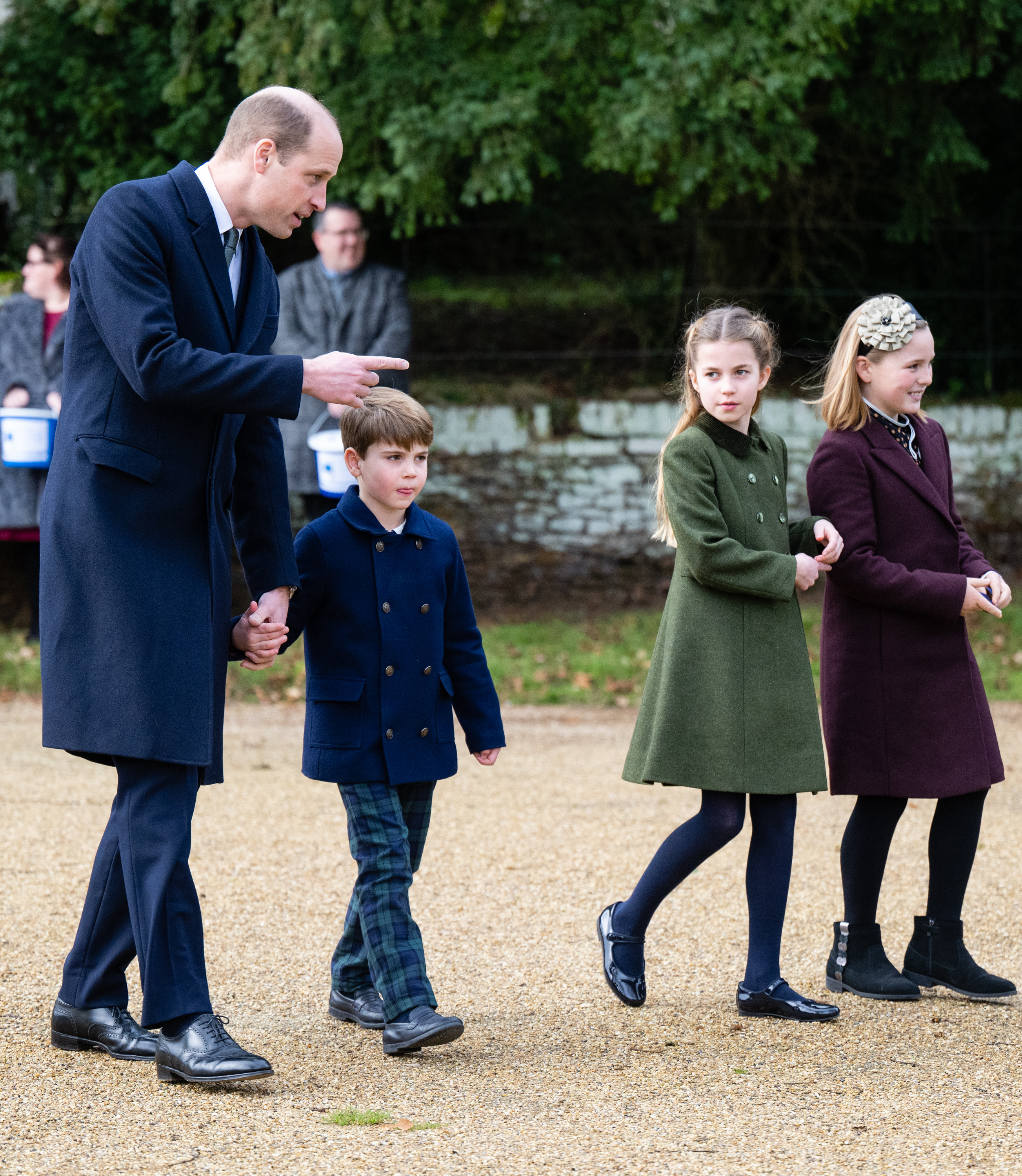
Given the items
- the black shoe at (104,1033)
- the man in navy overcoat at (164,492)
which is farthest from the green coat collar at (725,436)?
the black shoe at (104,1033)

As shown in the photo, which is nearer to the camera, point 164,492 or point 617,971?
point 164,492

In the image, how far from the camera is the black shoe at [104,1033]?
328 cm

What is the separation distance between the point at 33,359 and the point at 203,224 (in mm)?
5996

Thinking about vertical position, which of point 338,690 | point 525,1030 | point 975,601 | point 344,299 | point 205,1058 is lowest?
point 525,1030

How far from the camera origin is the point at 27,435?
331 inches

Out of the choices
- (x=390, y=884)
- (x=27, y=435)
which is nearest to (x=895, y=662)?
(x=390, y=884)

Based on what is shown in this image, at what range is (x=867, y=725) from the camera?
382cm

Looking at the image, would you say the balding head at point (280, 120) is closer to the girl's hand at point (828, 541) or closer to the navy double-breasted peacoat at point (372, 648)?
the navy double-breasted peacoat at point (372, 648)

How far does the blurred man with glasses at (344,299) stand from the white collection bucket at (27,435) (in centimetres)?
125

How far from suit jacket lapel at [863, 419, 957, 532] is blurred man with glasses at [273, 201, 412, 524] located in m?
4.73

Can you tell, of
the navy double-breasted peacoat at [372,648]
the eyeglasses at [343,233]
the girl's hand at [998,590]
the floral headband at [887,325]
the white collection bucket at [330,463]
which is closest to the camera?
the navy double-breasted peacoat at [372,648]

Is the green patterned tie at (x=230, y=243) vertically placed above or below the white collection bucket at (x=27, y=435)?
above

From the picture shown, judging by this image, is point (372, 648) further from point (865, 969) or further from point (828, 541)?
point (865, 969)

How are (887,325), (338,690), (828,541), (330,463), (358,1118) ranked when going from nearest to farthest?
(358,1118) → (338,690) → (828,541) → (887,325) → (330,463)
